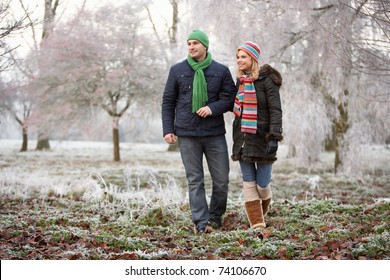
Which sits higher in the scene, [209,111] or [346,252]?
[209,111]

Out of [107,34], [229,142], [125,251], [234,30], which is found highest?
[107,34]

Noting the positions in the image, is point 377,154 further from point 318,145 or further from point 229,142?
point 229,142

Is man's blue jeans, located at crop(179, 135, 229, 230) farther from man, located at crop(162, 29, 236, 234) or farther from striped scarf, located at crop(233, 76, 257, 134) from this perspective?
striped scarf, located at crop(233, 76, 257, 134)

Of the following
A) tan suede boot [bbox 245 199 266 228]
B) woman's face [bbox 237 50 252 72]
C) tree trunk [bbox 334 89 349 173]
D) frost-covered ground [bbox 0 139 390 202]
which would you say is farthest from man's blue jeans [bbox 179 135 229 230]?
tree trunk [bbox 334 89 349 173]

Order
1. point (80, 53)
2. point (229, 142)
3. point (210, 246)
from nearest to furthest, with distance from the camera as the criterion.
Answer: point (210, 246), point (229, 142), point (80, 53)

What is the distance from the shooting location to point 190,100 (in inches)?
161

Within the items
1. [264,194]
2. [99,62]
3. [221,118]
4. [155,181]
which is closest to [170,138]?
[221,118]

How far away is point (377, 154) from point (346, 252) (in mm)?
7588

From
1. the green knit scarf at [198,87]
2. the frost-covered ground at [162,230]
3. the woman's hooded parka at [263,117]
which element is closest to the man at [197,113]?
the green knit scarf at [198,87]

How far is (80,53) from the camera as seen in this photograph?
1271 centimetres

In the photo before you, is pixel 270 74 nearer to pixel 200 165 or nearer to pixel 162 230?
pixel 200 165

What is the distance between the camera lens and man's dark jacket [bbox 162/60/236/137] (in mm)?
4098

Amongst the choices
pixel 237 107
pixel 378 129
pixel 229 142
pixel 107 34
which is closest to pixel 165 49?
pixel 107 34
